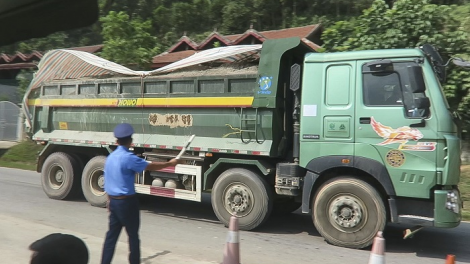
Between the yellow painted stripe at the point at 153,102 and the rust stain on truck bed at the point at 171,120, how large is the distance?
0.21 metres

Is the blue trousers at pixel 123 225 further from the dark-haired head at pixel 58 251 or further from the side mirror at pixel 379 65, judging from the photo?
the side mirror at pixel 379 65

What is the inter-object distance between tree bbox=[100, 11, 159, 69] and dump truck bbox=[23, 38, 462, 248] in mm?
6866

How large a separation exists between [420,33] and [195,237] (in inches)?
349

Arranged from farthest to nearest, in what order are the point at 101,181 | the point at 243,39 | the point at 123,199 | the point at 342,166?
the point at 243,39 < the point at 101,181 < the point at 342,166 < the point at 123,199

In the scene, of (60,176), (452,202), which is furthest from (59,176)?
(452,202)

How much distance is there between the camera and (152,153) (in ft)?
27.6

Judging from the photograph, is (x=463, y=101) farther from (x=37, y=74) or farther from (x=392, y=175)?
(x=37, y=74)

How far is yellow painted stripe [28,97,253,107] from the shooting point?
7.39 meters

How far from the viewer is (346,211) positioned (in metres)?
6.46

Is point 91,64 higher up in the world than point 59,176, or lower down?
higher up

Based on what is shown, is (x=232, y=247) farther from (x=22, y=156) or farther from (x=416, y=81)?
(x=22, y=156)

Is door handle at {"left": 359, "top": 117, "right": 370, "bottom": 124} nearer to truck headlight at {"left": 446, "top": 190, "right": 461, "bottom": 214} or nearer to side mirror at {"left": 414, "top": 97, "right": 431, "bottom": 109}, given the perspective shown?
side mirror at {"left": 414, "top": 97, "right": 431, "bottom": 109}

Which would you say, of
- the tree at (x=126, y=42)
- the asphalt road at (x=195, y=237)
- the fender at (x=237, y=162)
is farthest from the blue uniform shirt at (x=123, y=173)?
the tree at (x=126, y=42)

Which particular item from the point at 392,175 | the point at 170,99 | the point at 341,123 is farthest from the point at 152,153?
the point at 392,175
